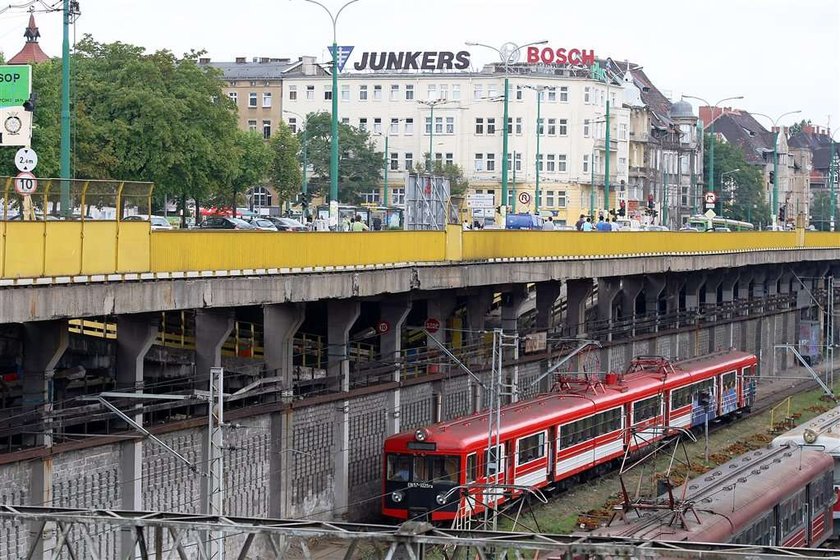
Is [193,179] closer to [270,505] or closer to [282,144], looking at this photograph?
[270,505]

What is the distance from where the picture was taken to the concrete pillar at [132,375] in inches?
1110

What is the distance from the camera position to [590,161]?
411 feet

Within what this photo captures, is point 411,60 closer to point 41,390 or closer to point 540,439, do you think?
point 540,439

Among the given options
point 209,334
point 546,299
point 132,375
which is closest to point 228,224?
A: point 546,299

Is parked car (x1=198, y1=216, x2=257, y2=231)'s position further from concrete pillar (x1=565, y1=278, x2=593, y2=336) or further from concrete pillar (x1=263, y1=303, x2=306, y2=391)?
concrete pillar (x1=263, y1=303, x2=306, y2=391)

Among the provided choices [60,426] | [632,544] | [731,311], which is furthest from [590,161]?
[632,544]

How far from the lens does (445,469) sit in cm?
3431

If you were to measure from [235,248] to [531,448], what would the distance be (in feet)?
34.2

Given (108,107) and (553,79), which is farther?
(553,79)

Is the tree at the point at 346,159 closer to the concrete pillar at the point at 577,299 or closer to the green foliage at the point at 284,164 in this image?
the green foliage at the point at 284,164

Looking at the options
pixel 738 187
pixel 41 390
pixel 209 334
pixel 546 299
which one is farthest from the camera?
pixel 738 187

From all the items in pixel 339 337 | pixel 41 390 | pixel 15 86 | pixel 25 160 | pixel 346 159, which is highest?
pixel 346 159

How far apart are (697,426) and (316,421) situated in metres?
20.1

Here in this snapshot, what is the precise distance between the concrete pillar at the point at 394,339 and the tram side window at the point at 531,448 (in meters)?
3.48
